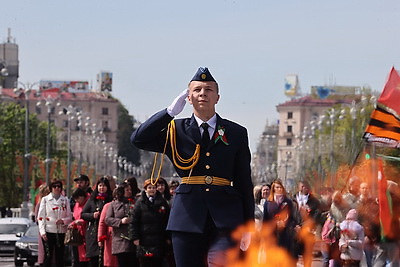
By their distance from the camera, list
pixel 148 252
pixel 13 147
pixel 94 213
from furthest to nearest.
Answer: pixel 13 147, pixel 94 213, pixel 148 252

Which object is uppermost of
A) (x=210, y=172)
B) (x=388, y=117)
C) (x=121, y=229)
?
(x=388, y=117)

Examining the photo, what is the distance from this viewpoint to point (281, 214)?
18.8 meters

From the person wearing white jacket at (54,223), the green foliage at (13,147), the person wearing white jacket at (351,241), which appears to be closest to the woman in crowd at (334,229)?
the person wearing white jacket at (351,241)

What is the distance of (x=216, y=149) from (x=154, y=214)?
7.95m

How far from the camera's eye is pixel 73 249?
2005cm

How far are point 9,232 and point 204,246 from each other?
27.8 metres

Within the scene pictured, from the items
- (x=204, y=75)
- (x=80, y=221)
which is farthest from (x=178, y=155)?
(x=80, y=221)

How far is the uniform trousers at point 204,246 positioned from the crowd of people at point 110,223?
24.9 ft

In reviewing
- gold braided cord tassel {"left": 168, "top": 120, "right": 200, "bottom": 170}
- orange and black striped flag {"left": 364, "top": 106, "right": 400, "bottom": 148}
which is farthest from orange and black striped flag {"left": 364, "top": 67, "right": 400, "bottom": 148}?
gold braided cord tassel {"left": 168, "top": 120, "right": 200, "bottom": 170}

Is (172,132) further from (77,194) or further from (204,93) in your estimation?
(77,194)

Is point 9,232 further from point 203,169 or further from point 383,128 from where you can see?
point 203,169

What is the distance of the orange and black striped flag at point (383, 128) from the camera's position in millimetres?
12294

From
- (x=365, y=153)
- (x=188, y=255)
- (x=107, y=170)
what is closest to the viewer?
(x=188, y=255)

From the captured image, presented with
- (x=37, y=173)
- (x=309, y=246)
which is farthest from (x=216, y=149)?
(x=37, y=173)
